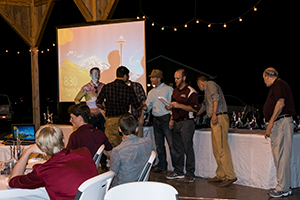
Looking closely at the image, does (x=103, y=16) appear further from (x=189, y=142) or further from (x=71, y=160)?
(x=71, y=160)

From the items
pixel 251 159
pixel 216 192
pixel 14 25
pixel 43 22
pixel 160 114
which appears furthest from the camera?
pixel 14 25

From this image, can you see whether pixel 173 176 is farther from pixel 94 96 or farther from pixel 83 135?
pixel 83 135

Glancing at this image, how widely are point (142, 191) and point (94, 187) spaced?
0.27m

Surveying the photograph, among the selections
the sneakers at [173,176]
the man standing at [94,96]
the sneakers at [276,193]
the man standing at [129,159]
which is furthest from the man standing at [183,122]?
the man standing at [129,159]

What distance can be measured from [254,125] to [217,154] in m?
0.80

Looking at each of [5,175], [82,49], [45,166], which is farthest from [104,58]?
[45,166]

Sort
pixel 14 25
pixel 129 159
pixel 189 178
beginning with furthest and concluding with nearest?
pixel 14 25, pixel 189 178, pixel 129 159

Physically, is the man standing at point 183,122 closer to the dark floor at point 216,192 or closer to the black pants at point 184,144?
the black pants at point 184,144

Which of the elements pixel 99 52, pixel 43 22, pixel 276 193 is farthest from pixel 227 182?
pixel 43 22

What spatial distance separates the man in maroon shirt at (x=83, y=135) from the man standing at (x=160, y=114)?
6.48ft

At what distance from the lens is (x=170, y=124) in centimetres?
497

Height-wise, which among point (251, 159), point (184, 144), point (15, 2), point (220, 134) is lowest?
point (251, 159)

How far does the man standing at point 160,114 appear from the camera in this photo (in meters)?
5.12

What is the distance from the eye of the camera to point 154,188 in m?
1.84
